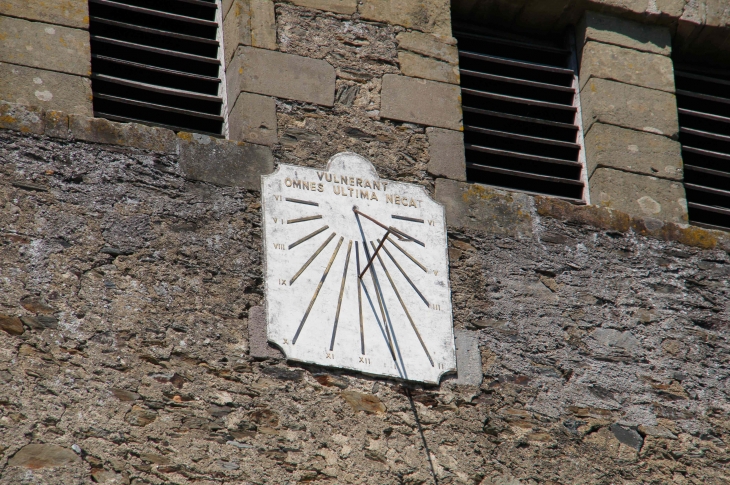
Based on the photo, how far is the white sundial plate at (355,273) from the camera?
5.10 m

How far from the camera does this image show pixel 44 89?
Result: 5484 mm

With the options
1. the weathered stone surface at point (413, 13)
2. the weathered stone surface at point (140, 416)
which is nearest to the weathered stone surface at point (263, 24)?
the weathered stone surface at point (413, 13)

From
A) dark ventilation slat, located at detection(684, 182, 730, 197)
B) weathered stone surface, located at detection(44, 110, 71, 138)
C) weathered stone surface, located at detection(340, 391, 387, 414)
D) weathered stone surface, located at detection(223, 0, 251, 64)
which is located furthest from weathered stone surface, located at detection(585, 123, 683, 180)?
weathered stone surface, located at detection(44, 110, 71, 138)

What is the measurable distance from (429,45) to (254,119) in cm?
93

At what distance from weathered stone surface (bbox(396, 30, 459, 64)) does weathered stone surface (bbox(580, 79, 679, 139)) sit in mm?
633

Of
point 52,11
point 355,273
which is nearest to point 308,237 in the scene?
point 355,273

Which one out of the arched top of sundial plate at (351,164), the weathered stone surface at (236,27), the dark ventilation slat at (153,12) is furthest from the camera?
the dark ventilation slat at (153,12)

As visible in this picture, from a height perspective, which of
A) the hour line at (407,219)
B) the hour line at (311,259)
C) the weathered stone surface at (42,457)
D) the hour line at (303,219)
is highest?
the hour line at (407,219)

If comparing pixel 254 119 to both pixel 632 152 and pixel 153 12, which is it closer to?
pixel 153 12

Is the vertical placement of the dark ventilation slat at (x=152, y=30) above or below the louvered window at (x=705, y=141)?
A: above

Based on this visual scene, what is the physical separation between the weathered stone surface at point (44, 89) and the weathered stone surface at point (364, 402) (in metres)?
1.50

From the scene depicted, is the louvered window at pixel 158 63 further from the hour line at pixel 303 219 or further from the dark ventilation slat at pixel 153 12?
the hour line at pixel 303 219

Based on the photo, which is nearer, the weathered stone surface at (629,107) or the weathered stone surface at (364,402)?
the weathered stone surface at (364,402)

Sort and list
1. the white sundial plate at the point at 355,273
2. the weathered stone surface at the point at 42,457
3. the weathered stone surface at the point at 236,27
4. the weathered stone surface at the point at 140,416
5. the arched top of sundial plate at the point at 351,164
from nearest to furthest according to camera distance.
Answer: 1. the weathered stone surface at the point at 42,457
2. the weathered stone surface at the point at 140,416
3. the white sundial plate at the point at 355,273
4. the arched top of sundial plate at the point at 351,164
5. the weathered stone surface at the point at 236,27
